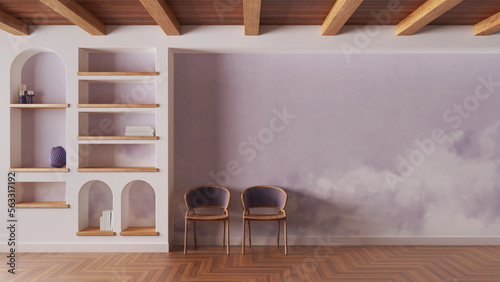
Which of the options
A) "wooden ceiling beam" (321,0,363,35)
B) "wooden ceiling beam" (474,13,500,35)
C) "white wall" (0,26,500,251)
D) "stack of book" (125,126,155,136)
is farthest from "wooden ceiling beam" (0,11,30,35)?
"wooden ceiling beam" (474,13,500,35)

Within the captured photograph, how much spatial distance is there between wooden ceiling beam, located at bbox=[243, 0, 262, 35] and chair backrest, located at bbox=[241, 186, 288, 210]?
2024mm

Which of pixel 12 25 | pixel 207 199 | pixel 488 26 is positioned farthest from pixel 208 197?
pixel 488 26

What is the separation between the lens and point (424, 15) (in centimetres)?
402

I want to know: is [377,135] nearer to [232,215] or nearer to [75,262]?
[232,215]

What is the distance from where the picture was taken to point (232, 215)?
5266 mm

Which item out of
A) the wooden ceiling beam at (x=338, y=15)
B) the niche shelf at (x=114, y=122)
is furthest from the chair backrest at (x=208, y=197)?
the wooden ceiling beam at (x=338, y=15)

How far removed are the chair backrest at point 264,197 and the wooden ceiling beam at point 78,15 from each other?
2.73 metres

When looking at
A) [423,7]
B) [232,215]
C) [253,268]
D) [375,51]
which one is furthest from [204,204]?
[423,7]

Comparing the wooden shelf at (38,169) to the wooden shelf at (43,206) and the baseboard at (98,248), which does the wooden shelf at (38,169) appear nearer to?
the wooden shelf at (43,206)

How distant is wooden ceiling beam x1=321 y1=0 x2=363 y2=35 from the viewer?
3.75 metres

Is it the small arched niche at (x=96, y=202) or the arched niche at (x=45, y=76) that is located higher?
the arched niche at (x=45, y=76)

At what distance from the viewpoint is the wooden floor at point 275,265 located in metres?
3.95

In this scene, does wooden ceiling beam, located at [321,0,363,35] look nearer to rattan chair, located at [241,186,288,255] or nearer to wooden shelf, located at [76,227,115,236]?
rattan chair, located at [241,186,288,255]

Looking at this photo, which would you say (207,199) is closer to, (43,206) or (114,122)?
(114,122)
